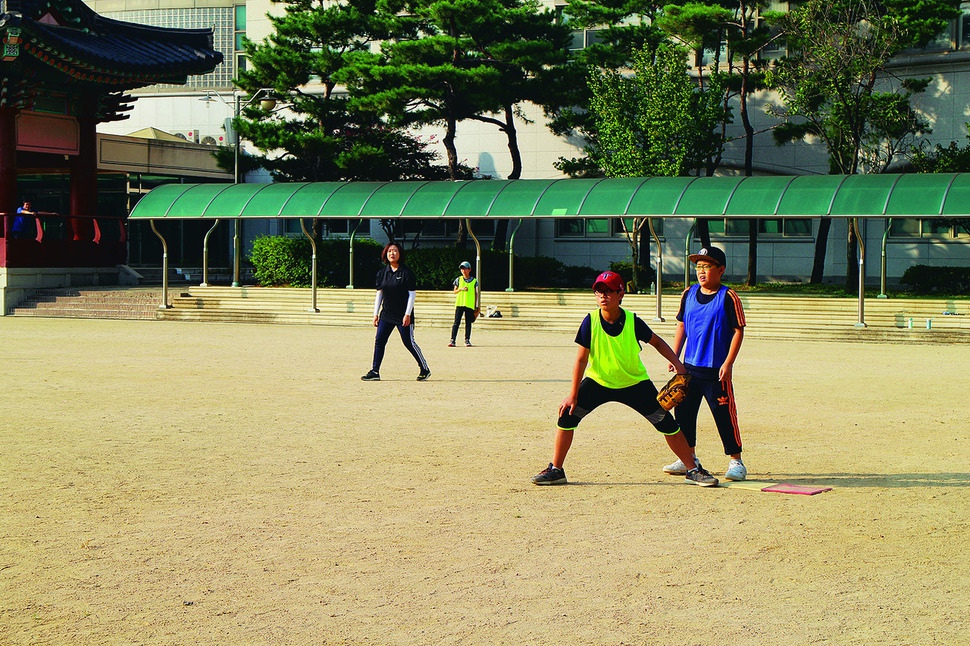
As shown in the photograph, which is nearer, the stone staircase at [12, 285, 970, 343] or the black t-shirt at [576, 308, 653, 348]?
the black t-shirt at [576, 308, 653, 348]

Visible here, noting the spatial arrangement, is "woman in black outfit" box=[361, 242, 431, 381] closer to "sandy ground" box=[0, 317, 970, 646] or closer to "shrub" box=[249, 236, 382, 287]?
"sandy ground" box=[0, 317, 970, 646]

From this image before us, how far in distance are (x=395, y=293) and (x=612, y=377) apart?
748cm

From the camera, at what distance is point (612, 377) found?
766cm

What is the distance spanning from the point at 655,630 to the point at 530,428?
5754mm

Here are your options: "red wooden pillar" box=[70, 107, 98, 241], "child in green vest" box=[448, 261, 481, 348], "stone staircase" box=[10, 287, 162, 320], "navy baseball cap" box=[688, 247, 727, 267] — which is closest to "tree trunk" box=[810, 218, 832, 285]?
"child in green vest" box=[448, 261, 481, 348]

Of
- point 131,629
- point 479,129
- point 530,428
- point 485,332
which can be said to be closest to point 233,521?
point 131,629

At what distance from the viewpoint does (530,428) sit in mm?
10453

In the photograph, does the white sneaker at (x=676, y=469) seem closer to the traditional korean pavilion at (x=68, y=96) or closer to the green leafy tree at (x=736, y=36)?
the green leafy tree at (x=736, y=36)

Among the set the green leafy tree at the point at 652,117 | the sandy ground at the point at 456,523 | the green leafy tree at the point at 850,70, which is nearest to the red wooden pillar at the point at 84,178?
the green leafy tree at the point at 652,117

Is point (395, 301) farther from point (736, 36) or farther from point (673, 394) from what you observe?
point (736, 36)

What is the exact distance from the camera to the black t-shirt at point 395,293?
14.8 metres

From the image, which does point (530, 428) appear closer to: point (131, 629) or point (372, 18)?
point (131, 629)

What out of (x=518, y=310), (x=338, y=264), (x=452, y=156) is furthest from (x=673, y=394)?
(x=452, y=156)

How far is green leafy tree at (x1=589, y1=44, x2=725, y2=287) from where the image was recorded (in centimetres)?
3062
